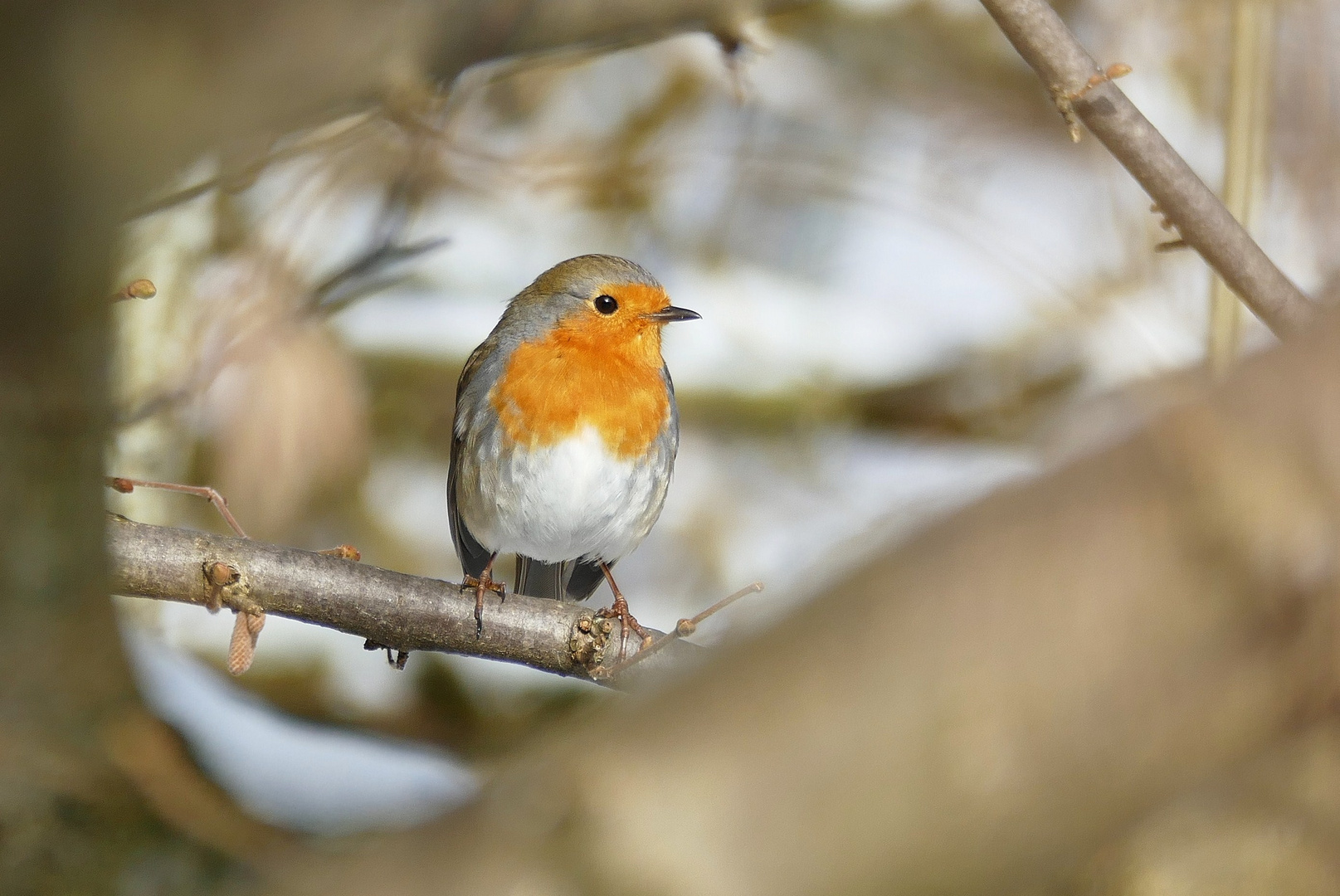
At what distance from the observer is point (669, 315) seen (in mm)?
3879

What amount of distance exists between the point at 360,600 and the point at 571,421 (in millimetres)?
1284

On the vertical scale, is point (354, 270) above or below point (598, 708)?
above

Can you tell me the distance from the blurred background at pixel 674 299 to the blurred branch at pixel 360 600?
3.81ft

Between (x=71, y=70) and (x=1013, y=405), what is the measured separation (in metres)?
5.17

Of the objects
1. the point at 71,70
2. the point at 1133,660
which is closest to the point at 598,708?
the point at 1133,660

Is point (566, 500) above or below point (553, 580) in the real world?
below

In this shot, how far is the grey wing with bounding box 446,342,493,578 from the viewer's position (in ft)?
13.2

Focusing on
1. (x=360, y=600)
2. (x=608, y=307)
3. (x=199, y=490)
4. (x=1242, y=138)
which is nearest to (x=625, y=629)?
(x=360, y=600)

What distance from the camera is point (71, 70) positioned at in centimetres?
134

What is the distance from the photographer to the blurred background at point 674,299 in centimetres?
420

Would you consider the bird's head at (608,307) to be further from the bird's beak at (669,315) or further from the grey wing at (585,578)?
the grey wing at (585,578)

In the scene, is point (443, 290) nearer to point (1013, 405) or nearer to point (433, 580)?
point (1013, 405)

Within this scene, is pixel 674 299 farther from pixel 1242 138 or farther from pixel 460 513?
pixel 1242 138

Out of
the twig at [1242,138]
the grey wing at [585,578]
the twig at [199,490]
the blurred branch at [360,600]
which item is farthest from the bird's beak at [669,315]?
the twig at [199,490]
